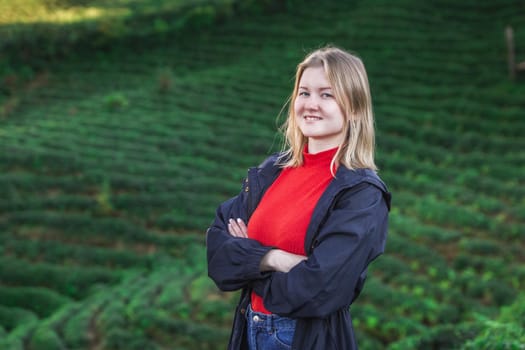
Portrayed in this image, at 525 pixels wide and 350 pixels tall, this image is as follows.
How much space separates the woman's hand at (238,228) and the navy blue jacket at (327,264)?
0.26 ft

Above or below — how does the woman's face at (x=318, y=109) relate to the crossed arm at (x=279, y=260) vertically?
above

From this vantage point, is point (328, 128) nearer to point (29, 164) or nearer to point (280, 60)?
point (29, 164)

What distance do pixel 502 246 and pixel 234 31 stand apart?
10.2 m

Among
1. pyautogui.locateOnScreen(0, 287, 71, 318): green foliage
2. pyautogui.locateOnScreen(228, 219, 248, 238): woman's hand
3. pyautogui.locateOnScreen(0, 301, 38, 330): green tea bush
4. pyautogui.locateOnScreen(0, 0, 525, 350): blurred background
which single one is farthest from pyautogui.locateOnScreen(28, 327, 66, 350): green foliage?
pyautogui.locateOnScreen(228, 219, 248, 238): woman's hand

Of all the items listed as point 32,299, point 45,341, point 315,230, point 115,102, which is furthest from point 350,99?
point 115,102

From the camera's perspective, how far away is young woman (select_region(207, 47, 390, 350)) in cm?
154

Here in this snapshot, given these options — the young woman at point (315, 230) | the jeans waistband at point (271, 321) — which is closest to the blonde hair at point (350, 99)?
the young woman at point (315, 230)

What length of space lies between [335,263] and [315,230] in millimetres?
117

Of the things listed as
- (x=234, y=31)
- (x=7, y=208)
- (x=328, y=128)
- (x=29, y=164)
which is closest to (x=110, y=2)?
(x=234, y=31)

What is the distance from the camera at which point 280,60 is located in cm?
1393

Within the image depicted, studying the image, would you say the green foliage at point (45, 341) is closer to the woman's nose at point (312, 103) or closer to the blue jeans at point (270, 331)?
the blue jeans at point (270, 331)

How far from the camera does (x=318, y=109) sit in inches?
64.9

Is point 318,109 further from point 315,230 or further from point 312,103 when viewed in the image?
point 315,230

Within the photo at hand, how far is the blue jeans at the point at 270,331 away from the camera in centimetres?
164
